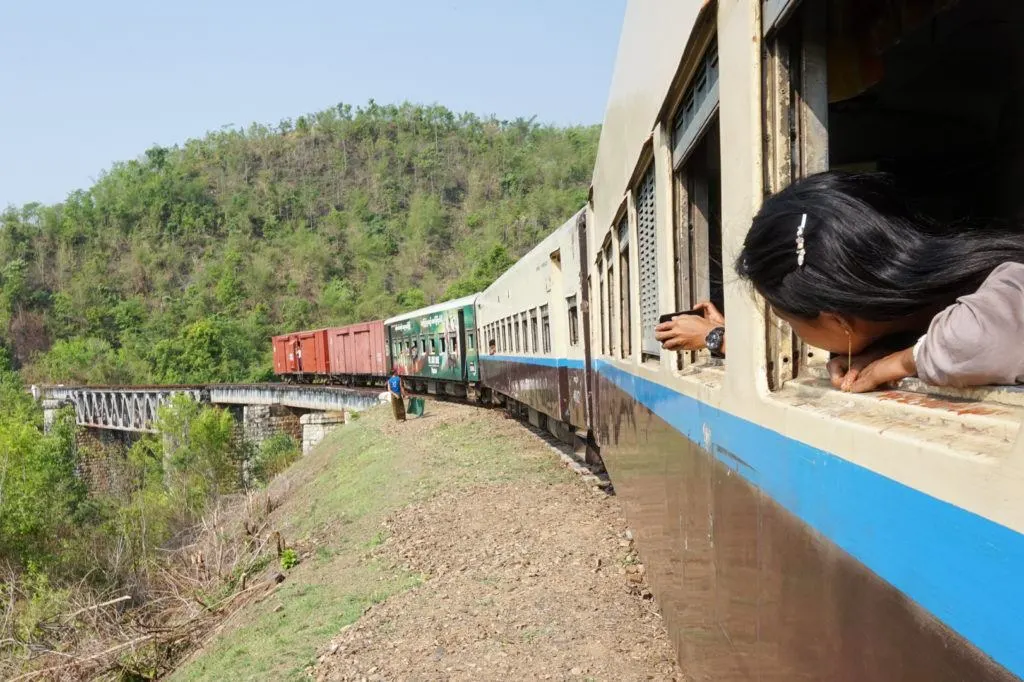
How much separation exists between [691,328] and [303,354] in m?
43.6

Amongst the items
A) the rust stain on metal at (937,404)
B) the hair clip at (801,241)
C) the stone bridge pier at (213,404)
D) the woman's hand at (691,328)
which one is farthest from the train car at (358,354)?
the rust stain on metal at (937,404)

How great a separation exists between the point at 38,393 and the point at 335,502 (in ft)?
177

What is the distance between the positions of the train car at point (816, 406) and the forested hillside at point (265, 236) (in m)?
64.4

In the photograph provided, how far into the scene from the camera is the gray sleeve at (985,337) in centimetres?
121

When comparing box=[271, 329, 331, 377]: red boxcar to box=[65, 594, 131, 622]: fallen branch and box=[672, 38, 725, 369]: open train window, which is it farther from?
box=[672, 38, 725, 369]: open train window

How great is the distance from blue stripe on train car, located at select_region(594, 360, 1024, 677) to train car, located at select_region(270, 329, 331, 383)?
40.5 meters

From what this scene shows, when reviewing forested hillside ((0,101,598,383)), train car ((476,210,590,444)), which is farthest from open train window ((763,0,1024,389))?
forested hillside ((0,101,598,383))

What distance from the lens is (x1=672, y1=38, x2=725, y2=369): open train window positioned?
3176mm

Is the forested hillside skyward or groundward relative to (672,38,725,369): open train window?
skyward

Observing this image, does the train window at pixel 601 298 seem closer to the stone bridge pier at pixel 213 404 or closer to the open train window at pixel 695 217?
the open train window at pixel 695 217

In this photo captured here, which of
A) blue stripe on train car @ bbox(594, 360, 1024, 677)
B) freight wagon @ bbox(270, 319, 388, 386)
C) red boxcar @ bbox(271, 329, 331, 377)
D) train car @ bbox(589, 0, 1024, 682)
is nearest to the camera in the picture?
blue stripe on train car @ bbox(594, 360, 1024, 677)

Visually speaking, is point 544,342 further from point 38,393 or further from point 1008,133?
point 38,393

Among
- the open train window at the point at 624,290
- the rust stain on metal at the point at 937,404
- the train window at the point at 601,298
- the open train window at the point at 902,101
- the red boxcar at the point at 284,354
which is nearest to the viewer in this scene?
the rust stain on metal at the point at 937,404

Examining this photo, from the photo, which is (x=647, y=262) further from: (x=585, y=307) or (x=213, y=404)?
(x=213, y=404)
